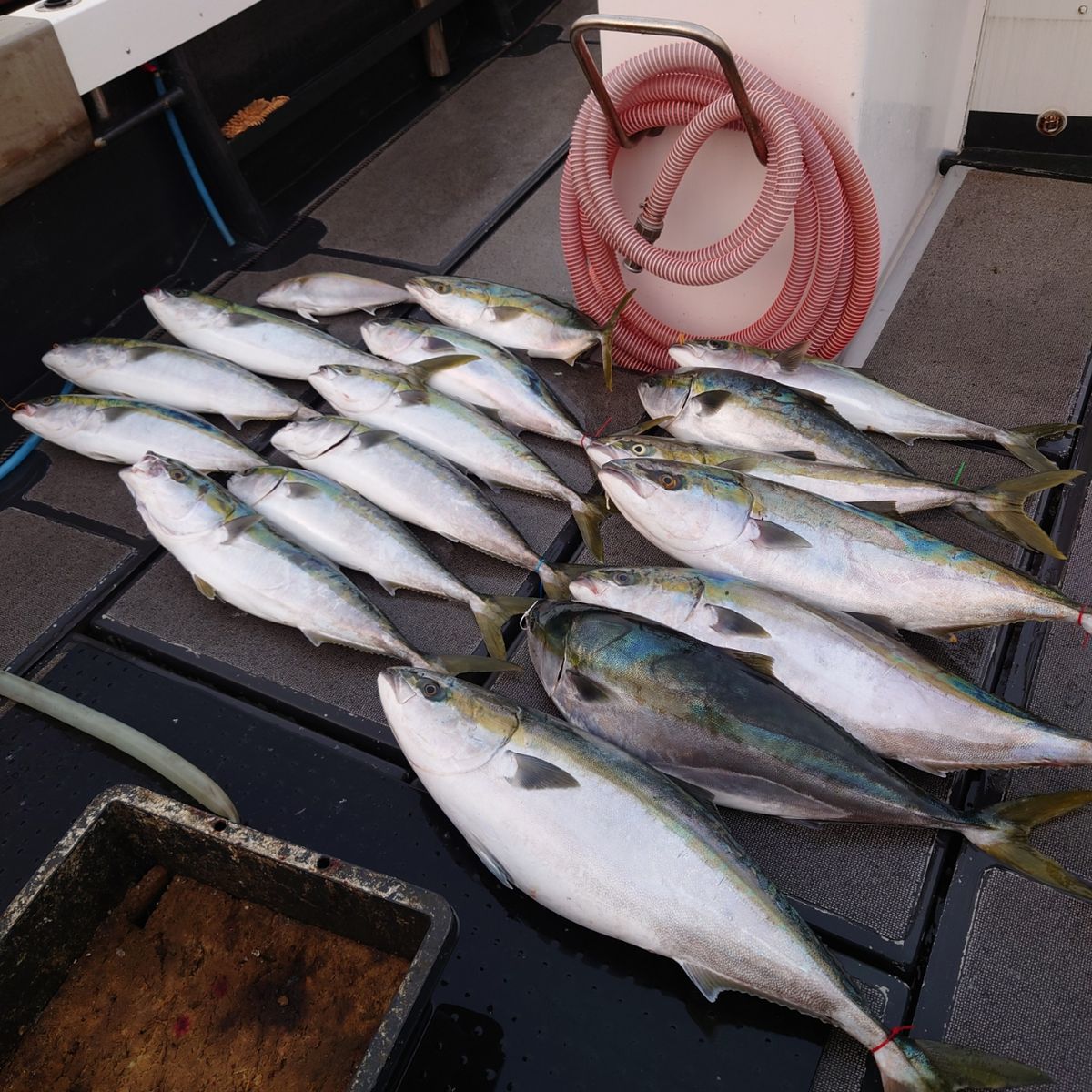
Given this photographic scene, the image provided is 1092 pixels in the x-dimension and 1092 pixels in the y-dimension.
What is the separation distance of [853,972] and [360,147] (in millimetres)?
4281

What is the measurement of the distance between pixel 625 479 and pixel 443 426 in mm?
715

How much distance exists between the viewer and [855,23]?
96.9 inches

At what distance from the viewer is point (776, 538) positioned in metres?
2.26

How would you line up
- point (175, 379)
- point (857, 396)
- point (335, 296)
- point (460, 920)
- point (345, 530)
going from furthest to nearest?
point (335, 296), point (175, 379), point (857, 396), point (345, 530), point (460, 920)

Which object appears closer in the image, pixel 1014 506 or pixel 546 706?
pixel 546 706

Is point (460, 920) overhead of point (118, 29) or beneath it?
beneath

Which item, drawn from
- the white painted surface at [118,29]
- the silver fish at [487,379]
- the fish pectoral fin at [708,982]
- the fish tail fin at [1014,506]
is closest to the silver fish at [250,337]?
the silver fish at [487,379]

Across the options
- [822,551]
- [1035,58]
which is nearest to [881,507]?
[822,551]

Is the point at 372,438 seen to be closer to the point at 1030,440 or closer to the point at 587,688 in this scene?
the point at 587,688

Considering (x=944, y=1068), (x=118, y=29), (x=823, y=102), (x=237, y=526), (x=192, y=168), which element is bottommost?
(x=944, y=1068)

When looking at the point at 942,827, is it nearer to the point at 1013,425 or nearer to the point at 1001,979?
the point at 1001,979

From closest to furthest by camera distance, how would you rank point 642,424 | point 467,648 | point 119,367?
point 467,648, point 642,424, point 119,367

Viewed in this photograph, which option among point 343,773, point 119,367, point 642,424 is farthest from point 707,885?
point 119,367

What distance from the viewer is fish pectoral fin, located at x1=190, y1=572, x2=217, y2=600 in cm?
250
